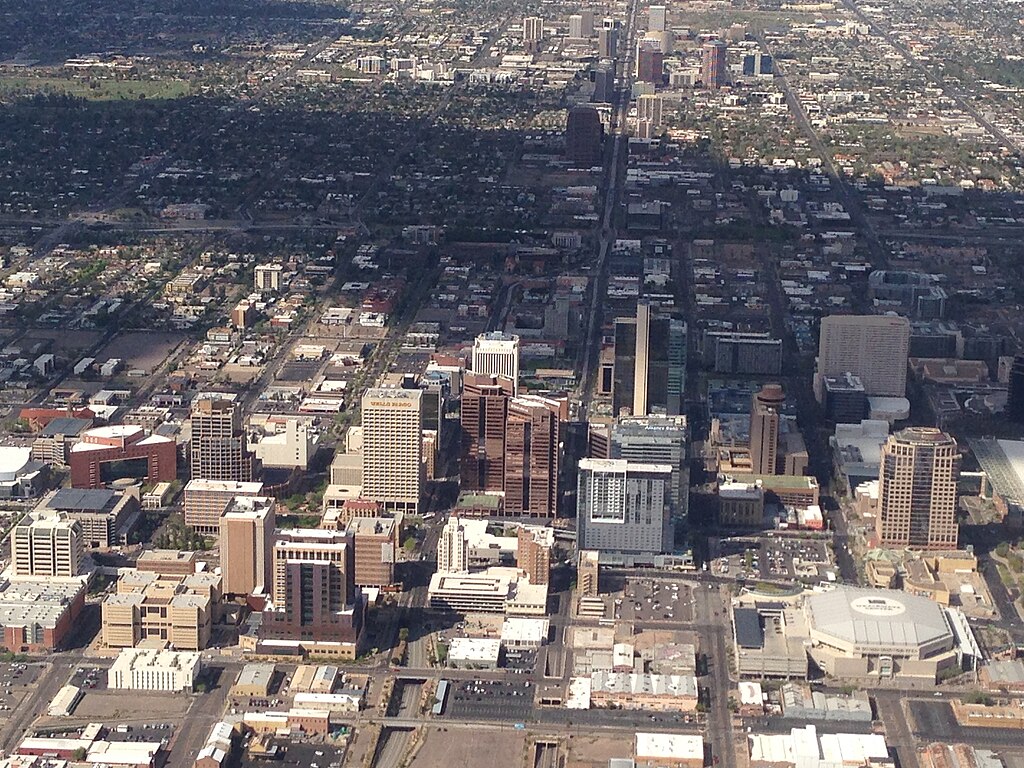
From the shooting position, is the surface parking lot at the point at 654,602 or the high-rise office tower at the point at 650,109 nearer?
the surface parking lot at the point at 654,602

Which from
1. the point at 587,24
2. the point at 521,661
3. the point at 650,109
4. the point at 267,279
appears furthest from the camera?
the point at 587,24

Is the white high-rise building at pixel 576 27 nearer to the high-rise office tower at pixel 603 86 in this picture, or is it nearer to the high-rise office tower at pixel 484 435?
the high-rise office tower at pixel 603 86

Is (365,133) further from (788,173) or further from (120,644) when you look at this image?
(120,644)

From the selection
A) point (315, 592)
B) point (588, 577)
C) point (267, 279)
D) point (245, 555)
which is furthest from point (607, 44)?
point (315, 592)

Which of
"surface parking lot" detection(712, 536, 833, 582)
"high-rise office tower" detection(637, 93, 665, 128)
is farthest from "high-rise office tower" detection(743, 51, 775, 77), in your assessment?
"surface parking lot" detection(712, 536, 833, 582)

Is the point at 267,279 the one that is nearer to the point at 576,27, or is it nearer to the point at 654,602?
the point at 654,602

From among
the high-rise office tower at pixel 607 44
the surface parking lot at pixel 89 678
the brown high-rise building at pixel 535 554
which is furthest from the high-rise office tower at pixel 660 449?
the high-rise office tower at pixel 607 44

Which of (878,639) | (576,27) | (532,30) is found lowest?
(576,27)

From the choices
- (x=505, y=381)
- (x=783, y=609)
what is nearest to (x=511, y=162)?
(x=505, y=381)
